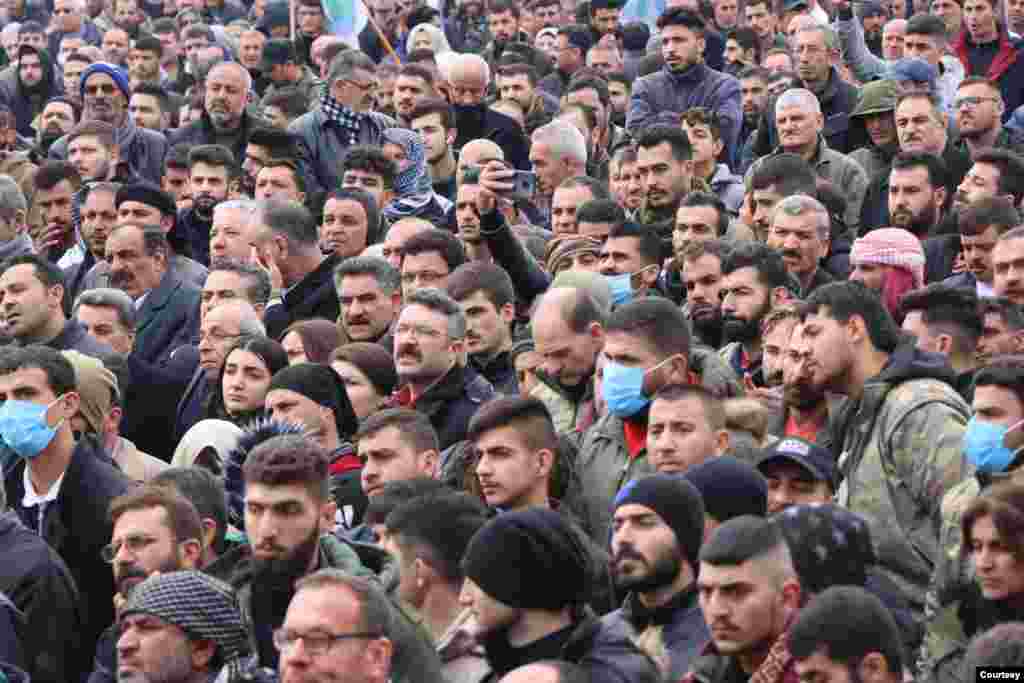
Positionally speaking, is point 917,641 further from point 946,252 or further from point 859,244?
point 946,252

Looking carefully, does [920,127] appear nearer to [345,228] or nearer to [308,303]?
[345,228]

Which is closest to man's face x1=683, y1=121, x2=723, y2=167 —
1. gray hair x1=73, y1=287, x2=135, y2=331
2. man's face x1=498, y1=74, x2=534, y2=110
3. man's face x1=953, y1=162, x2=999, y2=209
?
man's face x1=953, y1=162, x2=999, y2=209

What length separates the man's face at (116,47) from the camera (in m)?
20.1

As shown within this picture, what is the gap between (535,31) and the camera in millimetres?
20688

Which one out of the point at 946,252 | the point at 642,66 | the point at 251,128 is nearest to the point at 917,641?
the point at 946,252

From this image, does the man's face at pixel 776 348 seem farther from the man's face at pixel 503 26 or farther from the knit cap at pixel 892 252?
the man's face at pixel 503 26

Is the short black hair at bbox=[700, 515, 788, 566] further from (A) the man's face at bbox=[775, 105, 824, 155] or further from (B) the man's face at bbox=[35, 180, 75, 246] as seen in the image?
(B) the man's face at bbox=[35, 180, 75, 246]

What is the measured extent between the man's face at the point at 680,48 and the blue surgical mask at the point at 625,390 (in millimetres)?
7543

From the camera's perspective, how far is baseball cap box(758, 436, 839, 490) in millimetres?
7523

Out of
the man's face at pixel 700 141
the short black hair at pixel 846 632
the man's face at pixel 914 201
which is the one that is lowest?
the man's face at pixel 700 141

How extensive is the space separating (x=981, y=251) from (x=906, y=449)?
10.6 feet

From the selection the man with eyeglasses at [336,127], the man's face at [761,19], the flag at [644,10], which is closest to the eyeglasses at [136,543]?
the man with eyeglasses at [336,127]

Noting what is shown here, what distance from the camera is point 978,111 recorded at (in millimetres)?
13648

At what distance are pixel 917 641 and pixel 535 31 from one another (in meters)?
14.2
